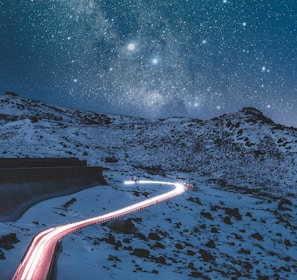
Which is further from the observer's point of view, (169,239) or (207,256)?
(169,239)

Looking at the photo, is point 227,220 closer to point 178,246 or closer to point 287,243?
point 287,243

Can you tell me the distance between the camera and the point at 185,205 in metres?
40.0

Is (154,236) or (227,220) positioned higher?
(227,220)

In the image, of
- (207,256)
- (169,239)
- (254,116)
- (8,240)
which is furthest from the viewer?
(254,116)

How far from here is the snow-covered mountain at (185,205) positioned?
67.0 ft

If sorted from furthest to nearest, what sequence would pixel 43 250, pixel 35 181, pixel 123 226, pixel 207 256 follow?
pixel 35 181, pixel 123 226, pixel 207 256, pixel 43 250

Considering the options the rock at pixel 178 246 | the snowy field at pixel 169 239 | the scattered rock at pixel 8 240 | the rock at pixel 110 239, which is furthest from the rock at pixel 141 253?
the scattered rock at pixel 8 240

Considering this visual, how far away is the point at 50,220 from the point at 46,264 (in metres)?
10.0

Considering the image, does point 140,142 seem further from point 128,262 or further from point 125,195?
point 128,262

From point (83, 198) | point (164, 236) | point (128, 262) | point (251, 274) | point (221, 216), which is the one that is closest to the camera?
point (128, 262)

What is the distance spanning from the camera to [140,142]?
95.9m

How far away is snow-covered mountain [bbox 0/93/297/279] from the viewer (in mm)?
20433

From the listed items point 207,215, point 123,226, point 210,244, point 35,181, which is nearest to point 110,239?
point 123,226

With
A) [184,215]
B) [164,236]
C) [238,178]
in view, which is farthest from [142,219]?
[238,178]
